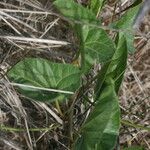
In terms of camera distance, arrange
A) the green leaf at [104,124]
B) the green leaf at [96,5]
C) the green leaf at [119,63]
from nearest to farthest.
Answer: the green leaf at [104,124], the green leaf at [119,63], the green leaf at [96,5]

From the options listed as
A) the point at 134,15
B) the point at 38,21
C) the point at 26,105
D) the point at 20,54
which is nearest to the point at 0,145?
the point at 26,105

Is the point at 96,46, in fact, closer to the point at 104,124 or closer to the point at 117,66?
the point at 117,66

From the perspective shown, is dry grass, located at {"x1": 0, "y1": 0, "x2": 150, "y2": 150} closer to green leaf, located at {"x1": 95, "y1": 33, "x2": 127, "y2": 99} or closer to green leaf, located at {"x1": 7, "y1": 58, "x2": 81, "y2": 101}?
green leaf, located at {"x1": 7, "y1": 58, "x2": 81, "y2": 101}

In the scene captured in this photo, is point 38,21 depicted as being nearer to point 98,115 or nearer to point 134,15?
point 134,15

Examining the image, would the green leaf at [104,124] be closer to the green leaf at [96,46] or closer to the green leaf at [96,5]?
the green leaf at [96,46]

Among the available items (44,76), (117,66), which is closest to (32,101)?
(44,76)

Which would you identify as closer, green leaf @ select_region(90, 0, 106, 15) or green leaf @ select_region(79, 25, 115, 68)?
green leaf @ select_region(79, 25, 115, 68)

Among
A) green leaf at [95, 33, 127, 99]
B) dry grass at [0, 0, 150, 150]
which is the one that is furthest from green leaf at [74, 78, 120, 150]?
Answer: dry grass at [0, 0, 150, 150]

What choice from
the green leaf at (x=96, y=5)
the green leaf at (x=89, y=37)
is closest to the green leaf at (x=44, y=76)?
the green leaf at (x=89, y=37)
